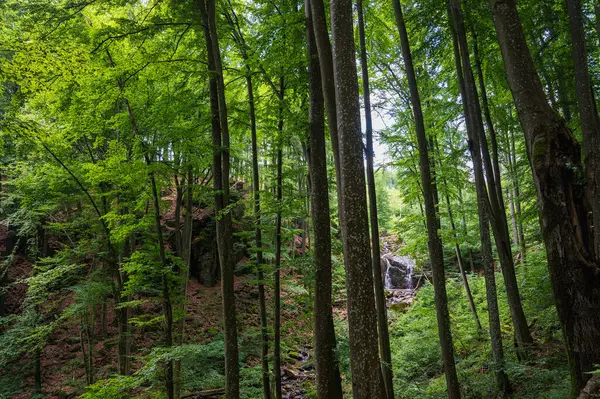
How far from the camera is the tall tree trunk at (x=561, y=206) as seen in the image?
393 centimetres

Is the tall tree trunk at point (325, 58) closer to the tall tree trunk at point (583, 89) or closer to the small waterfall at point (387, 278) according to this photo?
the tall tree trunk at point (583, 89)

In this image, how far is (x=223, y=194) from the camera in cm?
707

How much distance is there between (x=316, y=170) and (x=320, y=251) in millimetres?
1591

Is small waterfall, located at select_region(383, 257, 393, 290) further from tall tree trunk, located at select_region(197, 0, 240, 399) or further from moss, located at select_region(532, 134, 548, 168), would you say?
moss, located at select_region(532, 134, 548, 168)

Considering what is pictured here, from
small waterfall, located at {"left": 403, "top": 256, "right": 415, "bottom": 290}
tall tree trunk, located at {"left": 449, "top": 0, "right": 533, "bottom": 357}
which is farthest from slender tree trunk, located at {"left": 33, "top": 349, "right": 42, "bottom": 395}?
small waterfall, located at {"left": 403, "top": 256, "right": 415, "bottom": 290}

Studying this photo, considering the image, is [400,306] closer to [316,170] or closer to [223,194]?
[316,170]

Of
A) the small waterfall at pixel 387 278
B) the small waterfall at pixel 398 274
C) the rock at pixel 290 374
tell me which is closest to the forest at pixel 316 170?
the rock at pixel 290 374

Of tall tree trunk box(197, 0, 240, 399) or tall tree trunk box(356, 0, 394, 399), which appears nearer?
tall tree trunk box(197, 0, 240, 399)

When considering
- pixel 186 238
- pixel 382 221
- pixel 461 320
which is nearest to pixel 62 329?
pixel 186 238

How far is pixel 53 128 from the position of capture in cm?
1005

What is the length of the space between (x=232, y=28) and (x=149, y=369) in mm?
8174

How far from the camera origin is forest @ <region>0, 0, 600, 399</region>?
4227 millimetres

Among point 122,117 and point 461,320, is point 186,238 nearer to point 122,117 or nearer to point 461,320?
point 122,117

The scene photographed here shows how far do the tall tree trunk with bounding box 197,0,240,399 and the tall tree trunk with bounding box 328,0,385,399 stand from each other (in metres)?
3.13
